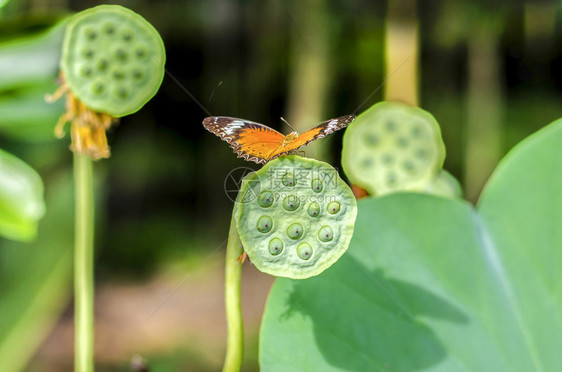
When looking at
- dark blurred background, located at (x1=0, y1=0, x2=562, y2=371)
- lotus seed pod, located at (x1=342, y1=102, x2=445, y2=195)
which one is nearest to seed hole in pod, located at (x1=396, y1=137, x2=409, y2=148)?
lotus seed pod, located at (x1=342, y1=102, x2=445, y2=195)

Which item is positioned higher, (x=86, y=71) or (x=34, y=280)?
(x=86, y=71)

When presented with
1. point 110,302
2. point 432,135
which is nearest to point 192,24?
point 110,302

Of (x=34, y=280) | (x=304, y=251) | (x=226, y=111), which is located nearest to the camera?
(x=304, y=251)

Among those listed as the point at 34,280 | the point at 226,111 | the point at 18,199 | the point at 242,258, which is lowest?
the point at 34,280

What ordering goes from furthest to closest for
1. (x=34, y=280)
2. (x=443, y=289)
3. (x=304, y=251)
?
(x=34, y=280) < (x=443, y=289) < (x=304, y=251)

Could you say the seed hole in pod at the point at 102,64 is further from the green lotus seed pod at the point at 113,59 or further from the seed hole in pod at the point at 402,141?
the seed hole in pod at the point at 402,141

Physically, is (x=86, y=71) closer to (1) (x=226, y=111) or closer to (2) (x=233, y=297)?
(2) (x=233, y=297)

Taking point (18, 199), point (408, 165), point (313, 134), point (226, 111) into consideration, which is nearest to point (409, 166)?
point (408, 165)

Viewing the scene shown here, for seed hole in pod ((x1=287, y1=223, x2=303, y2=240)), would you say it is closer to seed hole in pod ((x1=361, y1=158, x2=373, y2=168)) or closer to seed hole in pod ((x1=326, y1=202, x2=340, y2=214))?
seed hole in pod ((x1=326, y1=202, x2=340, y2=214))
